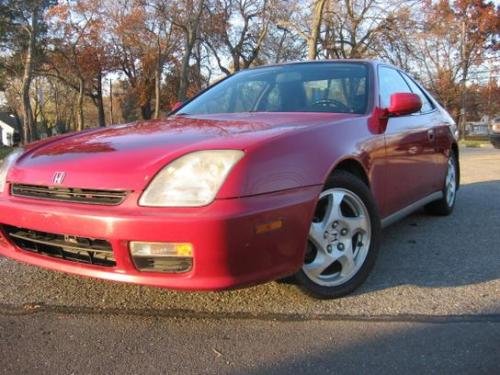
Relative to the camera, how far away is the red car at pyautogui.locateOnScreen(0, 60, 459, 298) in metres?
2.41

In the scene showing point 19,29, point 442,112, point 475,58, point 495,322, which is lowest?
point 495,322

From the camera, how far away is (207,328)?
2695 millimetres

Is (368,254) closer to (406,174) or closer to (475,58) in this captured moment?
(406,174)

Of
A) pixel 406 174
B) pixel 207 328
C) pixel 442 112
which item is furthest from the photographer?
pixel 442 112

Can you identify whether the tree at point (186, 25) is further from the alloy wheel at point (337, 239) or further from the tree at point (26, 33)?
the alloy wheel at point (337, 239)

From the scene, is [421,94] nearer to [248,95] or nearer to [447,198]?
[447,198]

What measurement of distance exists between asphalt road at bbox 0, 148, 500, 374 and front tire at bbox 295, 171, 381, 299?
112mm

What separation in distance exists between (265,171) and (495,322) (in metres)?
1.37

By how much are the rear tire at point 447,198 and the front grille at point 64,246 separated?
3495mm

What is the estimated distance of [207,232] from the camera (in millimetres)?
2336

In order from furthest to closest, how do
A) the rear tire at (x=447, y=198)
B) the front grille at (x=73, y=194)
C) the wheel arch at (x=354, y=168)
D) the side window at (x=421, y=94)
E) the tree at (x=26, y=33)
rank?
the tree at (x=26, y=33) → the rear tire at (x=447, y=198) → the side window at (x=421, y=94) → the wheel arch at (x=354, y=168) → the front grille at (x=73, y=194)

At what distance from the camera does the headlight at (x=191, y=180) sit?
7.92ft

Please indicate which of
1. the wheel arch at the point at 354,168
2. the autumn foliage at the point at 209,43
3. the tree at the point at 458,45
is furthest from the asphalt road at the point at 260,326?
the tree at the point at 458,45

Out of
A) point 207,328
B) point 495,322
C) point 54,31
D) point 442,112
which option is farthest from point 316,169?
point 54,31
